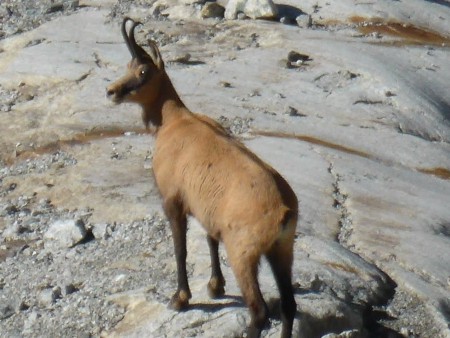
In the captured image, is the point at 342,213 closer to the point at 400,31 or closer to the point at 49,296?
the point at 49,296

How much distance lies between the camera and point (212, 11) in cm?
1923

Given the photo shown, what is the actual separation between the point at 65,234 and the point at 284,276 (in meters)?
3.79

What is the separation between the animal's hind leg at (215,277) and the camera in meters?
9.73

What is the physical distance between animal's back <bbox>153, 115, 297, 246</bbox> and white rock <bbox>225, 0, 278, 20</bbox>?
9.31 meters

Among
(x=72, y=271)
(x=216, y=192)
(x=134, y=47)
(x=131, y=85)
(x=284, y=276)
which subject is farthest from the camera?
(x=72, y=271)

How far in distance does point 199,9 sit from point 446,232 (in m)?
7.72

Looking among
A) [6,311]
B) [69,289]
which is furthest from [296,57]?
[6,311]

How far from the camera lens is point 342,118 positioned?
16.0m

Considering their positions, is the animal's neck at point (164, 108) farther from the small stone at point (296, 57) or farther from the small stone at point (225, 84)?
the small stone at point (296, 57)

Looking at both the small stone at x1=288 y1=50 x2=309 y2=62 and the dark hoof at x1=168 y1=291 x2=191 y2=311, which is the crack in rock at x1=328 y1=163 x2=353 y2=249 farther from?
the small stone at x1=288 y1=50 x2=309 y2=62

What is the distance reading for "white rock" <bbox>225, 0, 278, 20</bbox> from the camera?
752 inches

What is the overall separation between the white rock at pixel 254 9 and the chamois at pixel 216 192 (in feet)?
29.5

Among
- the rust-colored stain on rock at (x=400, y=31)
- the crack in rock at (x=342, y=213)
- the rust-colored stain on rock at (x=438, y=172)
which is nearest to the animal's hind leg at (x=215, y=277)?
the crack in rock at (x=342, y=213)

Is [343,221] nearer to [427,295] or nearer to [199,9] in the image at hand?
[427,295]
